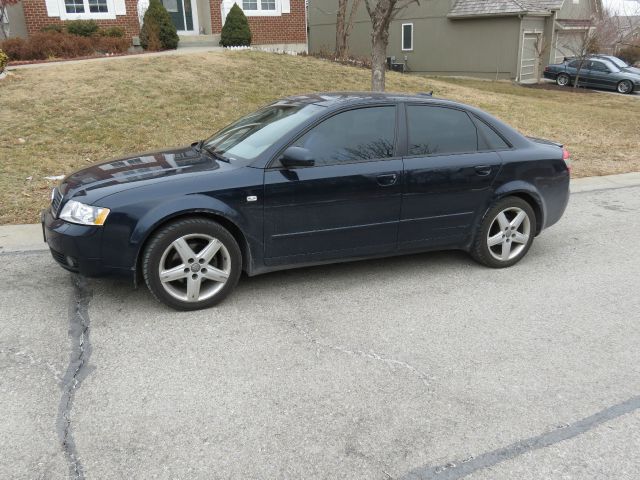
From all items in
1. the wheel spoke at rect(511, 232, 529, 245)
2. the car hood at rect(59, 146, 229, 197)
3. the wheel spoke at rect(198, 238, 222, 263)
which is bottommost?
the wheel spoke at rect(511, 232, 529, 245)

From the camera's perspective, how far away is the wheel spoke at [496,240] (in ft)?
18.0

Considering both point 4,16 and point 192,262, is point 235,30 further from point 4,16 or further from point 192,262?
point 192,262

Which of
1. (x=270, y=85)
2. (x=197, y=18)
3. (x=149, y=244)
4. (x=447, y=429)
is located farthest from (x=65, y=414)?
(x=197, y=18)

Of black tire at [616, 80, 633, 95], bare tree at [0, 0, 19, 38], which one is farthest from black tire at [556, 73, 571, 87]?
bare tree at [0, 0, 19, 38]

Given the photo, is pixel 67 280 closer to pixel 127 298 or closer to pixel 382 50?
pixel 127 298

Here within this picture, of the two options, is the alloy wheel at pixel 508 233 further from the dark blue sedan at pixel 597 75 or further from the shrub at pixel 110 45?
the dark blue sedan at pixel 597 75

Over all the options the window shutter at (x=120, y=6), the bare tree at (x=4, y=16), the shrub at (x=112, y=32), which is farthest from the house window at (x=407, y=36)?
the bare tree at (x=4, y=16)

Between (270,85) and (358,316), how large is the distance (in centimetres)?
1054

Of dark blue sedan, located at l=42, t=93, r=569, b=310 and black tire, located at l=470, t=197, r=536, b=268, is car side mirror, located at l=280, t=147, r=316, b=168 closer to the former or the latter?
dark blue sedan, located at l=42, t=93, r=569, b=310

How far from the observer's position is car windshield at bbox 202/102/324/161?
487cm

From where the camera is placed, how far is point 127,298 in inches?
188

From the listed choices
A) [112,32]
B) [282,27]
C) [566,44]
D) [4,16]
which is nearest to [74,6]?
[112,32]

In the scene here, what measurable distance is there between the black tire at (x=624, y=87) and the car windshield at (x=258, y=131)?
25.0 meters

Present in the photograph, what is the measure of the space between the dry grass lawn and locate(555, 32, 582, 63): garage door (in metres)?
14.2
